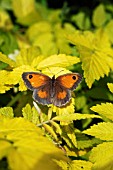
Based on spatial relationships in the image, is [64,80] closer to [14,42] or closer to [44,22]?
[14,42]

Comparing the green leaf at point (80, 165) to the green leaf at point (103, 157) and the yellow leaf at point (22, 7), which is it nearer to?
the green leaf at point (103, 157)

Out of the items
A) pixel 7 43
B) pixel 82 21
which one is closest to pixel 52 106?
pixel 7 43

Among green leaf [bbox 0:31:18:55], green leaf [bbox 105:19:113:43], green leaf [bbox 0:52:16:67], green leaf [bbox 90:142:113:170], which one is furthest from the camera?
green leaf [bbox 105:19:113:43]

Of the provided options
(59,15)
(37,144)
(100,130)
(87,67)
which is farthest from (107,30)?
(37,144)

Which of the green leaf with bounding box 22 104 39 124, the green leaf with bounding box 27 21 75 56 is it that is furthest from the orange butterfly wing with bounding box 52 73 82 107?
the green leaf with bounding box 27 21 75 56

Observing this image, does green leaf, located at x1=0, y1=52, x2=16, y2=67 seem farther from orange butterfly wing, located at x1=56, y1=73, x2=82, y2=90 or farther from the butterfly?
orange butterfly wing, located at x1=56, y1=73, x2=82, y2=90

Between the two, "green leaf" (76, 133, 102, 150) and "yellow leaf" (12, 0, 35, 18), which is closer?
"green leaf" (76, 133, 102, 150)

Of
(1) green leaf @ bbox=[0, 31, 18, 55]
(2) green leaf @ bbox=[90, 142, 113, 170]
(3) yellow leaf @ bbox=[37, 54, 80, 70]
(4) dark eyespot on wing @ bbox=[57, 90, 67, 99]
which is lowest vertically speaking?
(2) green leaf @ bbox=[90, 142, 113, 170]

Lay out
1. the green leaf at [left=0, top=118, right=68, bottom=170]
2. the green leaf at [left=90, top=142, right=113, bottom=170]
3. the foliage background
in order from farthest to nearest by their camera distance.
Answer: the green leaf at [left=90, top=142, right=113, bottom=170]
the foliage background
the green leaf at [left=0, top=118, right=68, bottom=170]
